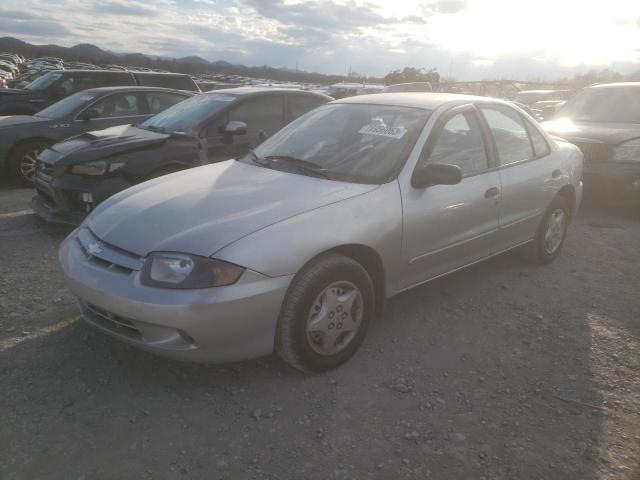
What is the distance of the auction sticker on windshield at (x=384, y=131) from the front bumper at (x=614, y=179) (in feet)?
13.7

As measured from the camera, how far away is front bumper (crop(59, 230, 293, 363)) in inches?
97.6

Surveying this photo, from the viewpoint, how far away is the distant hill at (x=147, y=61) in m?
75.6

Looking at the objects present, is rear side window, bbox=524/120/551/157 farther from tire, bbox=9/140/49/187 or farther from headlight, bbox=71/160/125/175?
tire, bbox=9/140/49/187

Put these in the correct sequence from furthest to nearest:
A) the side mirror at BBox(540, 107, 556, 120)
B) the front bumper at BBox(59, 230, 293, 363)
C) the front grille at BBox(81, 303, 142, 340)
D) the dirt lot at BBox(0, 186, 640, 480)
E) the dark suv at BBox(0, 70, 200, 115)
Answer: the dark suv at BBox(0, 70, 200, 115), the side mirror at BBox(540, 107, 556, 120), the front grille at BBox(81, 303, 142, 340), the front bumper at BBox(59, 230, 293, 363), the dirt lot at BBox(0, 186, 640, 480)

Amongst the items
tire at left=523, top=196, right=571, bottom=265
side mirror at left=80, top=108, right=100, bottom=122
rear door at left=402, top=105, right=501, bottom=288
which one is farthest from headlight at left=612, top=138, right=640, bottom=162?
side mirror at left=80, top=108, right=100, bottom=122

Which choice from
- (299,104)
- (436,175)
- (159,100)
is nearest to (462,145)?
(436,175)

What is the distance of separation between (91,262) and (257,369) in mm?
1125

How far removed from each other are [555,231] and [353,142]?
95.9 inches

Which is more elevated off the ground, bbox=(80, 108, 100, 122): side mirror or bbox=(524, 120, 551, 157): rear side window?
bbox=(524, 120, 551, 157): rear side window

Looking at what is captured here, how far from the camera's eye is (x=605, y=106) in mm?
7434

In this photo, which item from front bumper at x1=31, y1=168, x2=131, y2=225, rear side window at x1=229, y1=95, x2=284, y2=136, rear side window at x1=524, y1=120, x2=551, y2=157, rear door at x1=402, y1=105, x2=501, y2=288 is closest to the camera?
rear door at x1=402, y1=105, x2=501, y2=288

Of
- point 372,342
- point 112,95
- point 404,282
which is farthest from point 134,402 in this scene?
point 112,95

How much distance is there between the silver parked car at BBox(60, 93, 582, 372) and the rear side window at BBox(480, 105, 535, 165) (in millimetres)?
16

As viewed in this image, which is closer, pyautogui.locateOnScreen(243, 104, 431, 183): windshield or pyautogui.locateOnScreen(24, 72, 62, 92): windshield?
pyautogui.locateOnScreen(243, 104, 431, 183): windshield
